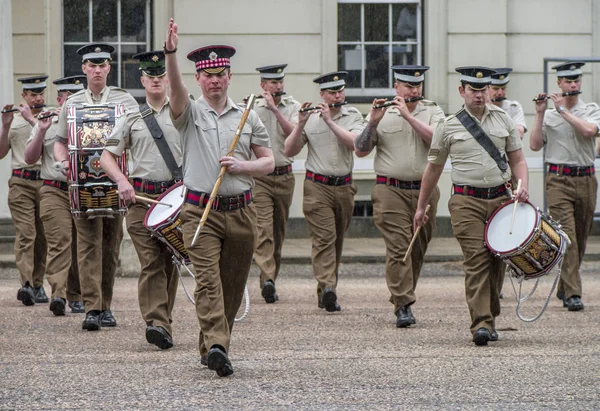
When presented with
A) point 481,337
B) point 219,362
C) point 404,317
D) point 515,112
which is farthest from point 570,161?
point 219,362

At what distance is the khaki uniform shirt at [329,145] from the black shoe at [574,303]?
7.35ft

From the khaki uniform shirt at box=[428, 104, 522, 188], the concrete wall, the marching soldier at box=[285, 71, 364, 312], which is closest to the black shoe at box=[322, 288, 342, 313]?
the marching soldier at box=[285, 71, 364, 312]

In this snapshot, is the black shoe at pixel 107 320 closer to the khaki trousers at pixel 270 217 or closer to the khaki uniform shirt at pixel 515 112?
the khaki trousers at pixel 270 217

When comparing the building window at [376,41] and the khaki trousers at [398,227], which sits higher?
the building window at [376,41]

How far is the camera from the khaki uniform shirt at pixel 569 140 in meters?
12.6

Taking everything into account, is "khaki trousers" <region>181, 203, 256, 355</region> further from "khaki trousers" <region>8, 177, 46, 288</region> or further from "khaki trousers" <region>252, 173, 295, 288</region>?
"khaki trousers" <region>8, 177, 46, 288</region>

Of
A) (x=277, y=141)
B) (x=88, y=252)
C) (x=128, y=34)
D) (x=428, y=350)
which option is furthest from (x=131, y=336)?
(x=128, y=34)

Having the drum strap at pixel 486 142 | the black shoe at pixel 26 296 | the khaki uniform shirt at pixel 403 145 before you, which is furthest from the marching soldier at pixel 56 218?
the drum strap at pixel 486 142

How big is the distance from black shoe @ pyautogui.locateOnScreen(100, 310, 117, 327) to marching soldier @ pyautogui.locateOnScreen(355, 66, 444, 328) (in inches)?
85.8

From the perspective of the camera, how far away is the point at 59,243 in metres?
11.8

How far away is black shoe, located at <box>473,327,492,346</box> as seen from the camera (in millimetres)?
9656

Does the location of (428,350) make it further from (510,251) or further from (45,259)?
(45,259)

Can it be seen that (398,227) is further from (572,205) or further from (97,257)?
(97,257)

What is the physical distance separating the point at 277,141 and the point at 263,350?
14.3 feet
